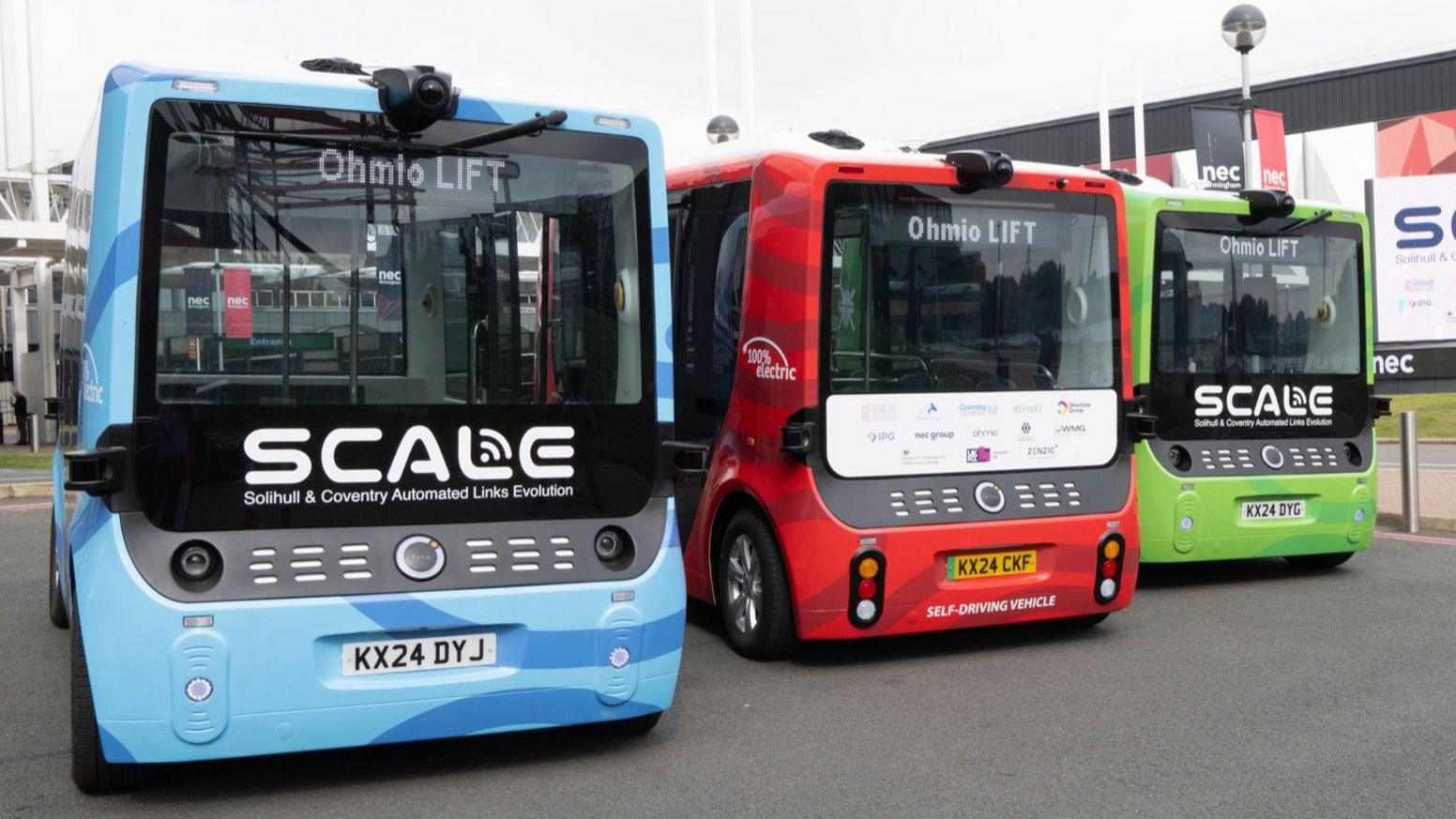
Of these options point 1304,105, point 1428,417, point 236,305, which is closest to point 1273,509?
point 236,305

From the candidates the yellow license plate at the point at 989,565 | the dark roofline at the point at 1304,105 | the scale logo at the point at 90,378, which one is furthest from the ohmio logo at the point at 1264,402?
the dark roofline at the point at 1304,105

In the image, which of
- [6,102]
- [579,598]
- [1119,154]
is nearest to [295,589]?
[579,598]

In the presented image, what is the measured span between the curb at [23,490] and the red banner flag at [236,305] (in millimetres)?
14177

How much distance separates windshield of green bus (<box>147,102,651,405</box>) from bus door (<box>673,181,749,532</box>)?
6.99 ft

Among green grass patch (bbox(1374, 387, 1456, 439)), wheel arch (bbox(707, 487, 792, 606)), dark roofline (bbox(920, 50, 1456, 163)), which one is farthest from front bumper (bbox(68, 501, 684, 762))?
dark roofline (bbox(920, 50, 1456, 163))

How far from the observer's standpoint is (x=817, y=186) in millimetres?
7168

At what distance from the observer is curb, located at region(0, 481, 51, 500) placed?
17.7 metres

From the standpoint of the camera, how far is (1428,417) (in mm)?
29328

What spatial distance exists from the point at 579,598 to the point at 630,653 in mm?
286

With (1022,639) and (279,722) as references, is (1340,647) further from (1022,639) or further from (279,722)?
(279,722)

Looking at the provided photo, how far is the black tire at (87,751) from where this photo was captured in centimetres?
507

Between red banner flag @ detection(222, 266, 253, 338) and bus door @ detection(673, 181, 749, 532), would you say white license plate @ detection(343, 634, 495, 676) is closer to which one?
red banner flag @ detection(222, 266, 253, 338)

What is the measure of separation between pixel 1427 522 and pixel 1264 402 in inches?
144

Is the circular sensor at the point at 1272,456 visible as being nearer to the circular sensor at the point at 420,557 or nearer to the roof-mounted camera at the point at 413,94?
the circular sensor at the point at 420,557
